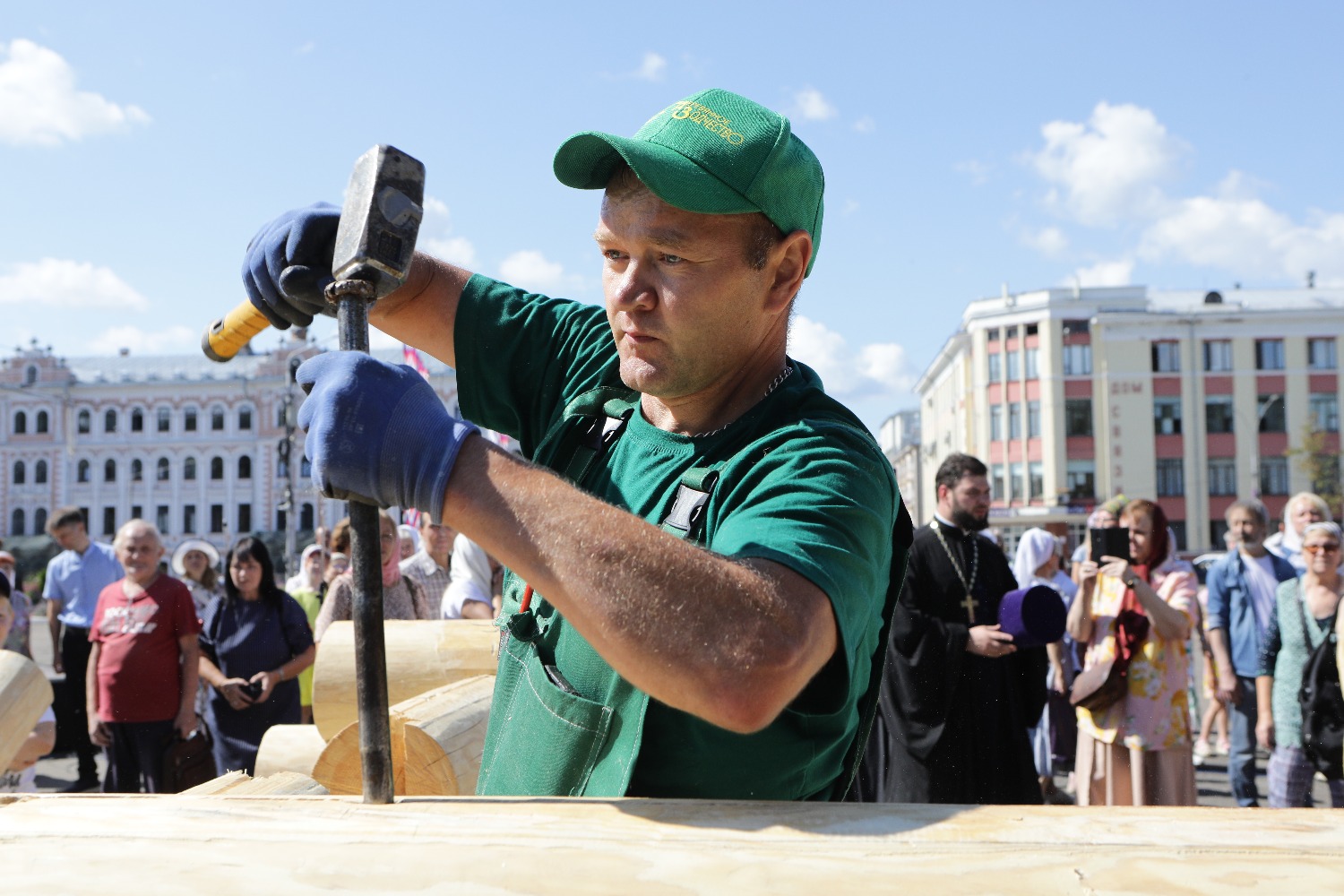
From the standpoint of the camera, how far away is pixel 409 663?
12.7 ft

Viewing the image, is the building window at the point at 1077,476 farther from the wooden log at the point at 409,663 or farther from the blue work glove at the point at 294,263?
the blue work glove at the point at 294,263

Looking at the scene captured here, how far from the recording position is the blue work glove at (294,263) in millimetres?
2035

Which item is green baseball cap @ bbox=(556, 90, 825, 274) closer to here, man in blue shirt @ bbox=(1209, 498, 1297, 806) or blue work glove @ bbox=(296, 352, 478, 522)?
blue work glove @ bbox=(296, 352, 478, 522)

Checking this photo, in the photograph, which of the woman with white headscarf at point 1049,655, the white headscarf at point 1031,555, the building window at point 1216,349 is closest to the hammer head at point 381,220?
the woman with white headscarf at point 1049,655

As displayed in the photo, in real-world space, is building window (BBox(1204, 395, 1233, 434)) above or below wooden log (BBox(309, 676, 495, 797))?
above

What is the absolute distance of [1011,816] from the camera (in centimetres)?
130

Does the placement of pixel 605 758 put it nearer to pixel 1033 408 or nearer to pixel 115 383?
pixel 1033 408

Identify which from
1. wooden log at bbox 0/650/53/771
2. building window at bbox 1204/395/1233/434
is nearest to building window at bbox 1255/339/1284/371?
building window at bbox 1204/395/1233/434

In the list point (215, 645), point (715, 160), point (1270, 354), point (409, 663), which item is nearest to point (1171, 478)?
point (1270, 354)

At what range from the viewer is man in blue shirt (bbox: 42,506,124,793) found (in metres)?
8.59

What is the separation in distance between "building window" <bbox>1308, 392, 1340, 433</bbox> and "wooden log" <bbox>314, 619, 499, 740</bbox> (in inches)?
2065

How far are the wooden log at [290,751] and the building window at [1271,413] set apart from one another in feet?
171

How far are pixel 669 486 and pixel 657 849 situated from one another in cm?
71

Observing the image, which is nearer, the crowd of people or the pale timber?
the pale timber
